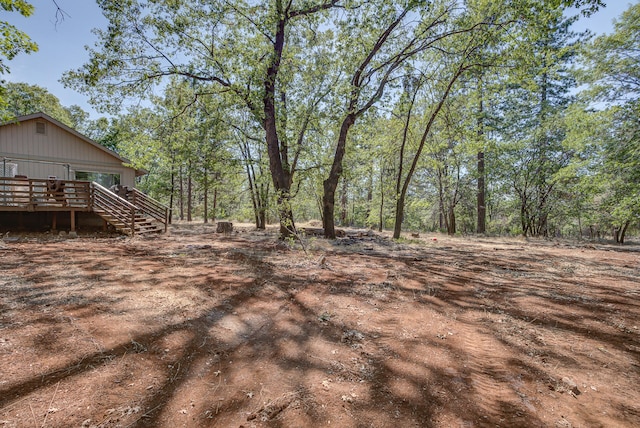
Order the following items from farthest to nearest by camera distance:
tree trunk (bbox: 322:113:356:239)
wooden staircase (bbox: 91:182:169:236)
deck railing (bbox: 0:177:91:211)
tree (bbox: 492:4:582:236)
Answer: tree (bbox: 492:4:582:236) → tree trunk (bbox: 322:113:356:239) → wooden staircase (bbox: 91:182:169:236) → deck railing (bbox: 0:177:91:211)

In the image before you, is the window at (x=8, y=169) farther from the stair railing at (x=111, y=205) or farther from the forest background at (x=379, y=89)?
the stair railing at (x=111, y=205)

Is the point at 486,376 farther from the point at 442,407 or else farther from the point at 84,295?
the point at 84,295

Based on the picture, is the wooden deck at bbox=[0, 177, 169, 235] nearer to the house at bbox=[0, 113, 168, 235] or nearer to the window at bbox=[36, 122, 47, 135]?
the house at bbox=[0, 113, 168, 235]

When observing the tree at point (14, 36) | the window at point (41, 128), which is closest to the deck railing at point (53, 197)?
the window at point (41, 128)

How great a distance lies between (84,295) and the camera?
387 cm

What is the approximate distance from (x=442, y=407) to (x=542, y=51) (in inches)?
413

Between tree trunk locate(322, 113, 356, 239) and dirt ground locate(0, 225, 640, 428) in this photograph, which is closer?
dirt ground locate(0, 225, 640, 428)

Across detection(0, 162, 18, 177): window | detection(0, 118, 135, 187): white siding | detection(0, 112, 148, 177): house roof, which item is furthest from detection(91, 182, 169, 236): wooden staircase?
detection(0, 162, 18, 177): window

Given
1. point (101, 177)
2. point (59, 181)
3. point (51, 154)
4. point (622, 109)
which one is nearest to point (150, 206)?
point (101, 177)

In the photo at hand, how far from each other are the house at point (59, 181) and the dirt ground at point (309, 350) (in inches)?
238

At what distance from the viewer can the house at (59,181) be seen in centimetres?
1008

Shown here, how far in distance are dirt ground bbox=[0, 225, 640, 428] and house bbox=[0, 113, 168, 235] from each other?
6041 mm

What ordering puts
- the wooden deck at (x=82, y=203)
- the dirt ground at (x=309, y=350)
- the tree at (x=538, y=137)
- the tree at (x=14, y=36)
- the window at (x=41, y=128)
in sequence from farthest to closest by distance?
the tree at (x=538, y=137) < the window at (x=41, y=128) < the wooden deck at (x=82, y=203) < the tree at (x=14, y=36) < the dirt ground at (x=309, y=350)

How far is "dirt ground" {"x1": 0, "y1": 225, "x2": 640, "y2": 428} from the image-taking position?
198 cm
